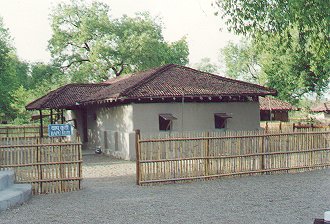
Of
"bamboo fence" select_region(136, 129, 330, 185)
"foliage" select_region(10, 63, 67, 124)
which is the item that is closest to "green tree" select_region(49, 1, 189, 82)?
"foliage" select_region(10, 63, 67, 124)

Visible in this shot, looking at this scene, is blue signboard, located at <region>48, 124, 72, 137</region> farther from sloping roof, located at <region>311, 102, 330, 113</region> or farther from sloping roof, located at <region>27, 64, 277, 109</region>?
sloping roof, located at <region>311, 102, 330, 113</region>

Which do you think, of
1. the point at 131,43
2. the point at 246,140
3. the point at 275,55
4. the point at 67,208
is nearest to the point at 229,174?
the point at 246,140

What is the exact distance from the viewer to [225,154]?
488 inches

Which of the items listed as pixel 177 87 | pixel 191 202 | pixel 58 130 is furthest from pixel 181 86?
pixel 191 202

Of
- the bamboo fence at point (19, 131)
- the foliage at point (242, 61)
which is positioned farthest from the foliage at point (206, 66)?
the bamboo fence at point (19, 131)

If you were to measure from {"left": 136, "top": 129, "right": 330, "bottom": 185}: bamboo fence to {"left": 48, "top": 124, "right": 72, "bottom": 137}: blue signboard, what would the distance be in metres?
1.85

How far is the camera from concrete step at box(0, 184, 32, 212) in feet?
29.3

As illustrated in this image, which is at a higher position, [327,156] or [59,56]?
[59,56]

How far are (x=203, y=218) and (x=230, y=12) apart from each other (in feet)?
38.8

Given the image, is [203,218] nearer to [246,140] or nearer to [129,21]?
[246,140]

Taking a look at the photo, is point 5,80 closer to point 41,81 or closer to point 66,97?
point 41,81

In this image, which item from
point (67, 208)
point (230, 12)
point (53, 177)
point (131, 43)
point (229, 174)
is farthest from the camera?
point (131, 43)

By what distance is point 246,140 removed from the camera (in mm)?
12805

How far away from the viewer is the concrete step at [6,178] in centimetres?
984
